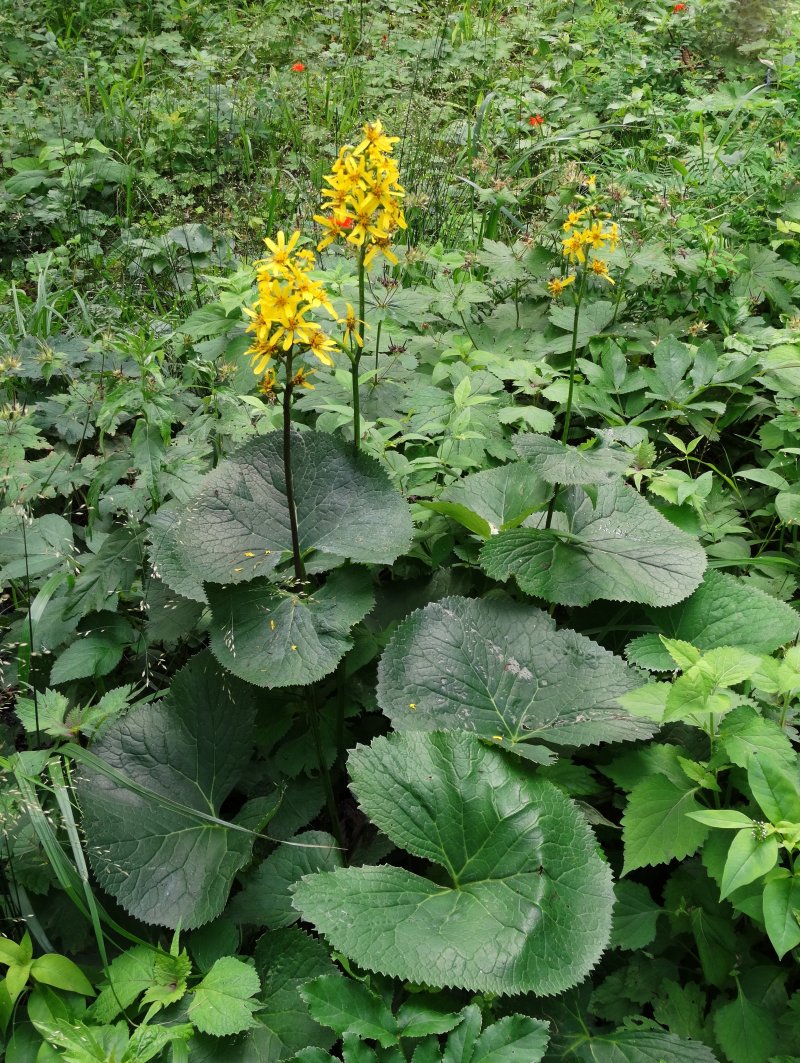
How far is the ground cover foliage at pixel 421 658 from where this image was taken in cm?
143

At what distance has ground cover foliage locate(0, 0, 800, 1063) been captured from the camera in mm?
1430

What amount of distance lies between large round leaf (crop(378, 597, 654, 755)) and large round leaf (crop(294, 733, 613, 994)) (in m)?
0.11

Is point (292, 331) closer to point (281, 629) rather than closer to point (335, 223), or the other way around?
point (335, 223)

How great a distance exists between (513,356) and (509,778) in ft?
4.84

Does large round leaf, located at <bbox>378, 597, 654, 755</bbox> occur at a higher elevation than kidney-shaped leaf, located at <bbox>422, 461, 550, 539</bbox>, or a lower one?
lower

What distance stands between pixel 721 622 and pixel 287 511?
37.2 inches

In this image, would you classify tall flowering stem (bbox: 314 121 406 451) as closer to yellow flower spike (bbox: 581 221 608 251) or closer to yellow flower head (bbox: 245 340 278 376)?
yellow flower head (bbox: 245 340 278 376)

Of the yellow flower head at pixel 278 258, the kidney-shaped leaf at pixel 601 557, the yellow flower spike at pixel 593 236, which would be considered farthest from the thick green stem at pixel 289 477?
the yellow flower spike at pixel 593 236

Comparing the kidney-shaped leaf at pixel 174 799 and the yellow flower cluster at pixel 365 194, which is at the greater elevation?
the yellow flower cluster at pixel 365 194

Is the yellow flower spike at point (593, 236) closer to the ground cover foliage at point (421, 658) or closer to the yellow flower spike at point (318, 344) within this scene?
the ground cover foliage at point (421, 658)

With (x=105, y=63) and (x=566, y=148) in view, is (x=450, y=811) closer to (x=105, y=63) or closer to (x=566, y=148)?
(x=566, y=148)

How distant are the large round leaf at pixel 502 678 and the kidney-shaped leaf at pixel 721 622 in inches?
3.9

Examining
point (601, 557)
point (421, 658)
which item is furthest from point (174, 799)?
point (601, 557)

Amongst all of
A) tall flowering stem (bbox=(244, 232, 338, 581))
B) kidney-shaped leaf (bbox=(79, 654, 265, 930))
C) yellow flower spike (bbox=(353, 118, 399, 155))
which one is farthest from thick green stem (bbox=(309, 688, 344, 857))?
yellow flower spike (bbox=(353, 118, 399, 155))
